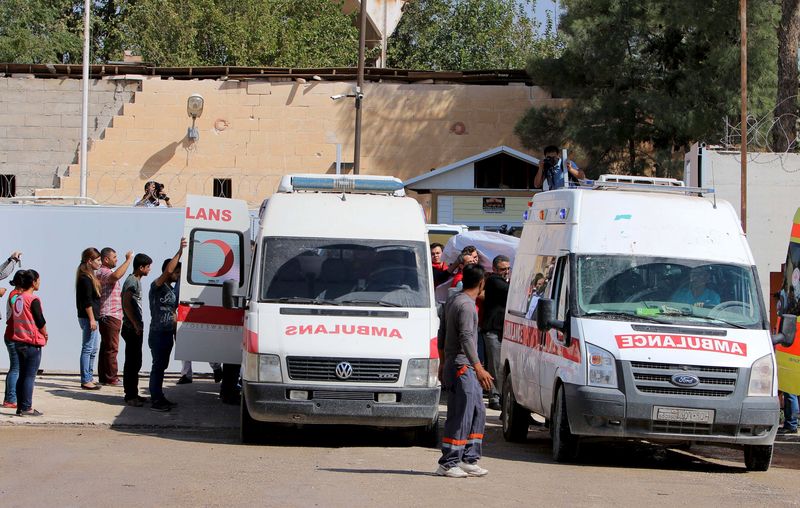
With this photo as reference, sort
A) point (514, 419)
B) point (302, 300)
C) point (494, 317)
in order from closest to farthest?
point (302, 300), point (514, 419), point (494, 317)

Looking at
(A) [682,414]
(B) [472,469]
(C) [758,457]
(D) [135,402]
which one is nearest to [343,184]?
(D) [135,402]

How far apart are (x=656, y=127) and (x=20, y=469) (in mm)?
22278

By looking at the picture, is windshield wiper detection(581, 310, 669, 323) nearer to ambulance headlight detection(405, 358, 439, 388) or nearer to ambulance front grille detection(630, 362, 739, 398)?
ambulance front grille detection(630, 362, 739, 398)

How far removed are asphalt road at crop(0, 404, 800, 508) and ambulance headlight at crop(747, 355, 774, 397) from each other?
781 mm

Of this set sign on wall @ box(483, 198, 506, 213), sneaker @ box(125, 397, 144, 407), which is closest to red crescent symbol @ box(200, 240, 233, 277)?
sneaker @ box(125, 397, 144, 407)

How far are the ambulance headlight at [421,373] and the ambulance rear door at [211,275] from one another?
3193 millimetres

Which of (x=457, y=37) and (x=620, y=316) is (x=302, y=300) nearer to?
(x=620, y=316)

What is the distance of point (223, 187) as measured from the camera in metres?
32.7

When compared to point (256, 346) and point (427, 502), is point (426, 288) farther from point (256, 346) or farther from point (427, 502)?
point (427, 502)

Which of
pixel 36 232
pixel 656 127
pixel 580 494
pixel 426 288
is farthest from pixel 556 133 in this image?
pixel 580 494

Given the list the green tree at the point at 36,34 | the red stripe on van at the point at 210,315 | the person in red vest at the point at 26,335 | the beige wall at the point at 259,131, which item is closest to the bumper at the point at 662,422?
the red stripe on van at the point at 210,315

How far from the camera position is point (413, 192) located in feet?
99.1

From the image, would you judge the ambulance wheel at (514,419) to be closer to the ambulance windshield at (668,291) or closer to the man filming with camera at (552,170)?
the ambulance windshield at (668,291)

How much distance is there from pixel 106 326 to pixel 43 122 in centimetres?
1826
